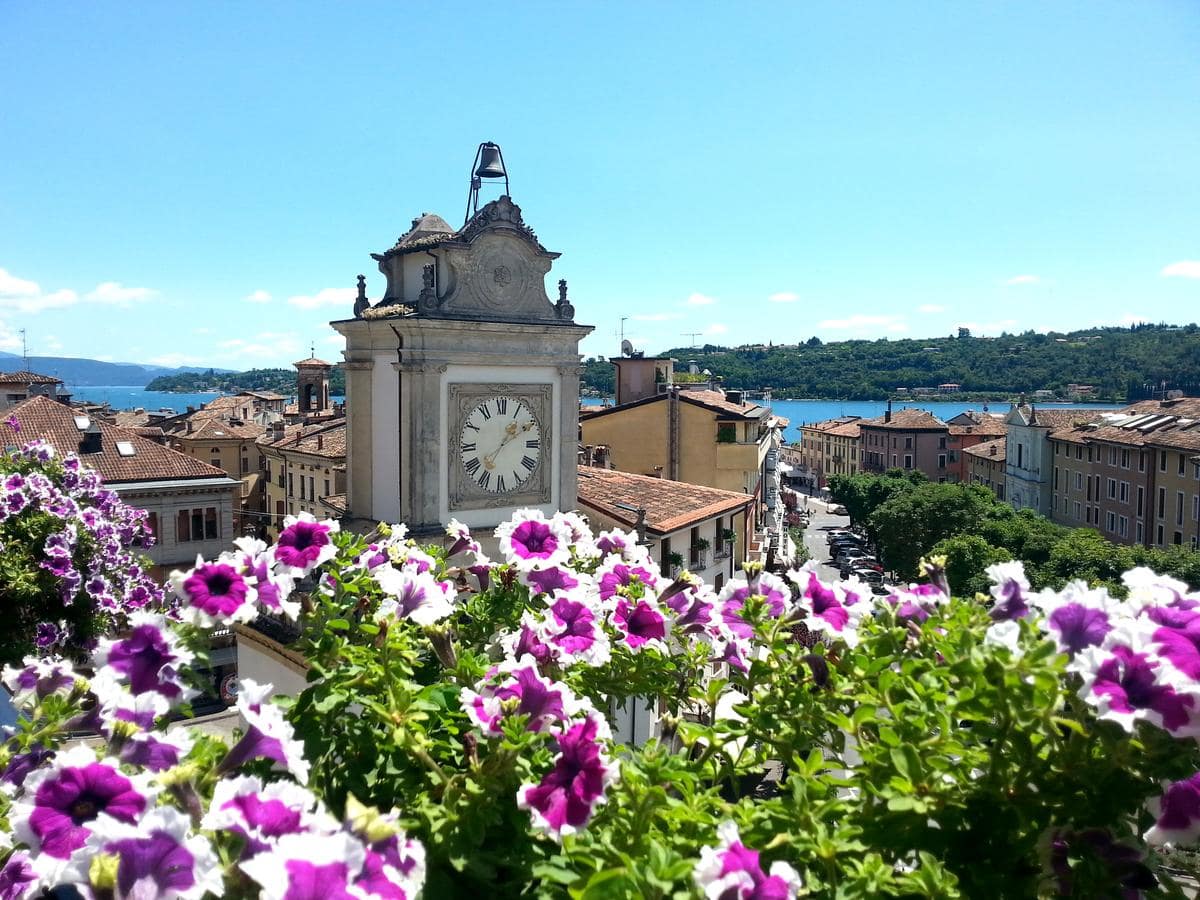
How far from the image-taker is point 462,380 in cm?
1212

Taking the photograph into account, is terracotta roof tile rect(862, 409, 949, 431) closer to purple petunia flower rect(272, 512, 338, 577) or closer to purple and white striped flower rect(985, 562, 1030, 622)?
purple and white striped flower rect(985, 562, 1030, 622)

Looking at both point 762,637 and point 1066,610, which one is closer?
point 1066,610

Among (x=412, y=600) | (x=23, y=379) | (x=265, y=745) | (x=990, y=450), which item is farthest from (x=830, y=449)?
(x=265, y=745)

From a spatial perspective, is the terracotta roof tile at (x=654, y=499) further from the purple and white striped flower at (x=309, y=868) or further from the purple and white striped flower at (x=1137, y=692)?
the purple and white striped flower at (x=309, y=868)

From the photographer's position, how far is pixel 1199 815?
2.24 metres

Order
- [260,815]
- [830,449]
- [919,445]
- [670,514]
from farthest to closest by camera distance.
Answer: [830,449] < [919,445] < [670,514] < [260,815]

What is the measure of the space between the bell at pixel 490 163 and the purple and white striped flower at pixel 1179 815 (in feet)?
39.9

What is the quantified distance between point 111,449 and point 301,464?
922 centimetres

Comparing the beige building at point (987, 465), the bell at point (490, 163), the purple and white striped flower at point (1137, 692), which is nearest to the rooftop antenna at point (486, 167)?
the bell at point (490, 163)

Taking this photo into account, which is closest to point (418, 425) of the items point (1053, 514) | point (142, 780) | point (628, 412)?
point (142, 780)

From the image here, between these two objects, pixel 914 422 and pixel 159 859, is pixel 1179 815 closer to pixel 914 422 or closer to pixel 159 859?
pixel 159 859

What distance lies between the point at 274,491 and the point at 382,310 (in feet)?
128

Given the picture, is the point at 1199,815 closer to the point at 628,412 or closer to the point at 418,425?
the point at 418,425

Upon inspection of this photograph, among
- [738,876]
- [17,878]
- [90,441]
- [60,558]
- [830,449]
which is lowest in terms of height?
[830,449]
